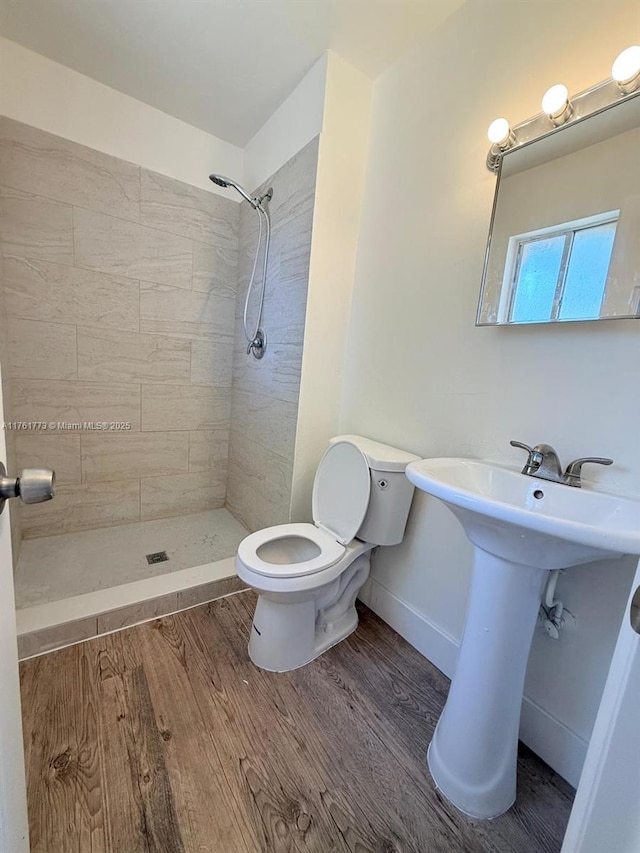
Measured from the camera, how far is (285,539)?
1515mm

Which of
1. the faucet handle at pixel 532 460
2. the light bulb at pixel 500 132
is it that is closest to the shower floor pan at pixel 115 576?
the faucet handle at pixel 532 460

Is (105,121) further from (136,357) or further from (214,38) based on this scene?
(136,357)

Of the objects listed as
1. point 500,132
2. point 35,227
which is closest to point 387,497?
point 500,132

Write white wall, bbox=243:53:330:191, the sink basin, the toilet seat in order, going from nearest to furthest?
the sink basin < the toilet seat < white wall, bbox=243:53:330:191

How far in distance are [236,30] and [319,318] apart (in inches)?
44.7

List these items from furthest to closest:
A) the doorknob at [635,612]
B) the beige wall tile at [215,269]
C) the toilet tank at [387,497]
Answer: the beige wall tile at [215,269], the toilet tank at [387,497], the doorknob at [635,612]

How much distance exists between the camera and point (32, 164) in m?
1.66

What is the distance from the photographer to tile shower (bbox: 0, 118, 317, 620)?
1694 millimetres

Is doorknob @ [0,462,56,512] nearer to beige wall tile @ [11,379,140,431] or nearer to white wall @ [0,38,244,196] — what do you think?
beige wall tile @ [11,379,140,431]

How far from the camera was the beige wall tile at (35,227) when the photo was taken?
164 cm

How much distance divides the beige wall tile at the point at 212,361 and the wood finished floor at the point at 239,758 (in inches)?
58.4

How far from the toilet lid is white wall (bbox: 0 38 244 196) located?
1830mm

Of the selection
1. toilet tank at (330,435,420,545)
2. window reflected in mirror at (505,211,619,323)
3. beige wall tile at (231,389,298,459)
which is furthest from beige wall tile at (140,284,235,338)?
window reflected in mirror at (505,211,619,323)

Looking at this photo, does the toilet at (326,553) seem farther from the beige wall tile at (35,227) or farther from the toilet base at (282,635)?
the beige wall tile at (35,227)
